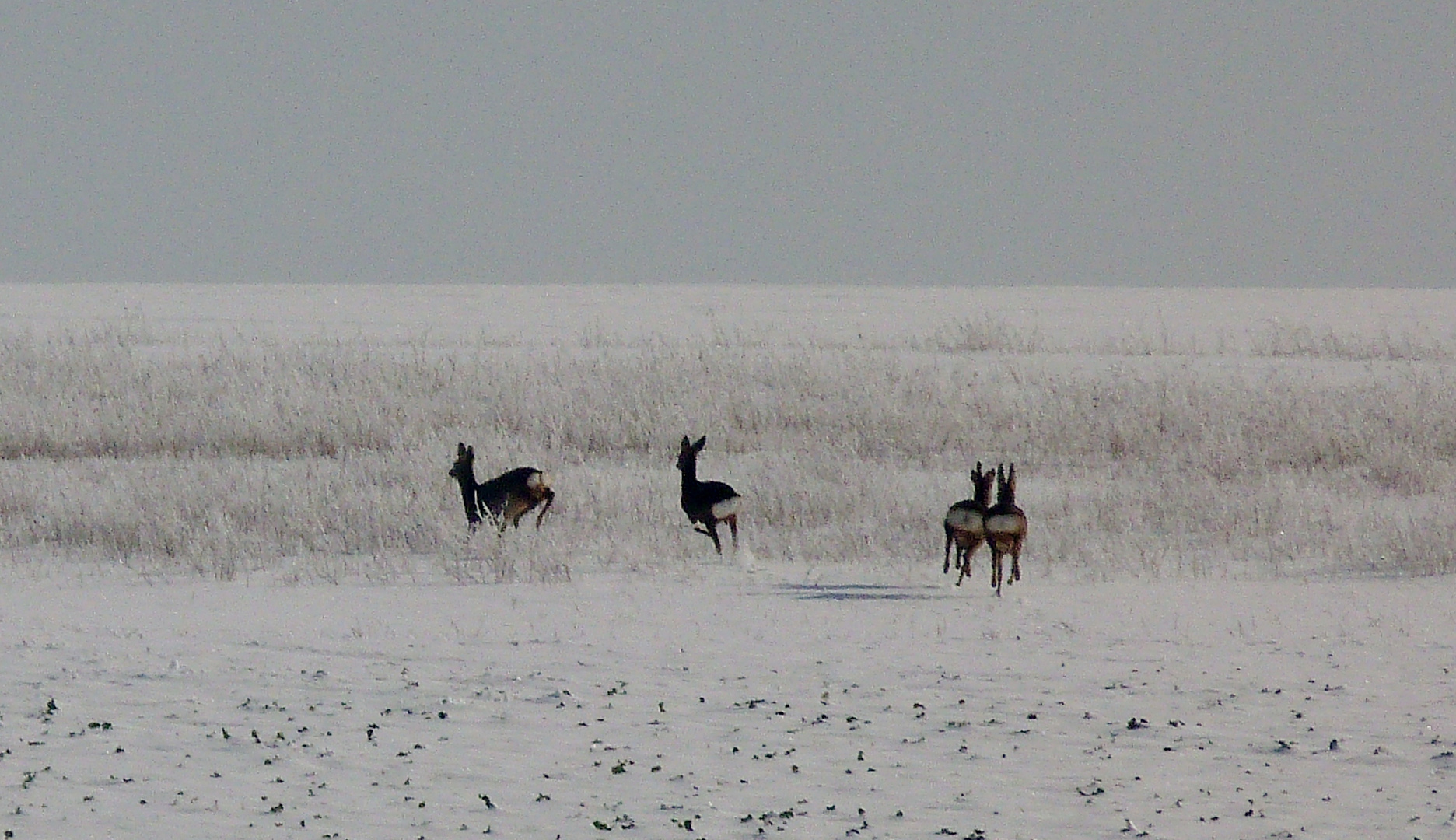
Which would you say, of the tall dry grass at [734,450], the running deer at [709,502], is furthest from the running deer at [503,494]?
the running deer at [709,502]

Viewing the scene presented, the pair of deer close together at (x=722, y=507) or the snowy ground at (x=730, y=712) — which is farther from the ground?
the pair of deer close together at (x=722, y=507)

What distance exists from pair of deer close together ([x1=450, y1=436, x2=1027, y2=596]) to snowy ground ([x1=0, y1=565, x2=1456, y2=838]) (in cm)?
33

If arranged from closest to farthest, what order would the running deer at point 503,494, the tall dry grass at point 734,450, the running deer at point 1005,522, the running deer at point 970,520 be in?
the running deer at point 1005,522
the running deer at point 970,520
the running deer at point 503,494
the tall dry grass at point 734,450

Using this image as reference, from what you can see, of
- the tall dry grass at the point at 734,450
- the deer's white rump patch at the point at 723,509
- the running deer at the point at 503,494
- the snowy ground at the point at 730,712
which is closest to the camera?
the snowy ground at the point at 730,712

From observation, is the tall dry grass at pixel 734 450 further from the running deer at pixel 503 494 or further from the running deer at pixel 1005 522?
the running deer at pixel 1005 522

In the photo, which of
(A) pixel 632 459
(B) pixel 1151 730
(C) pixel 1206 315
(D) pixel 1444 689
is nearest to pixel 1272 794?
(B) pixel 1151 730

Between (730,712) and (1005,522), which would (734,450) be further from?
(730,712)

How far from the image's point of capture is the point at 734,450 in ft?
56.0

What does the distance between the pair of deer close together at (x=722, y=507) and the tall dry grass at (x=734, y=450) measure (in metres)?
0.26

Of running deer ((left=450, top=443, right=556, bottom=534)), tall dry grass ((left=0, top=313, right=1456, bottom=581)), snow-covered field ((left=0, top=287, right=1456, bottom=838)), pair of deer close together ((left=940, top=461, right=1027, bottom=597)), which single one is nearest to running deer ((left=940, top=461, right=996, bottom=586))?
pair of deer close together ((left=940, top=461, right=1027, bottom=597))

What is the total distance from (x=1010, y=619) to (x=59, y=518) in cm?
698

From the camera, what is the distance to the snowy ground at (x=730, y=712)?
18.6 feet

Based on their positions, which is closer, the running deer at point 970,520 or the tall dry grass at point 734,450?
the running deer at point 970,520

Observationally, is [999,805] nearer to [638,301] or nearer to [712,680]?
[712,680]
